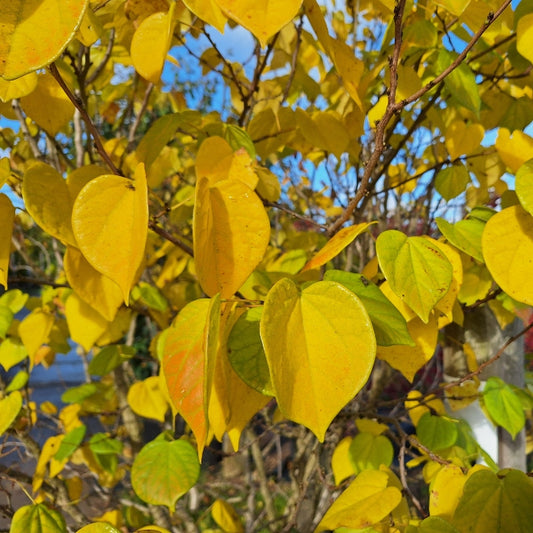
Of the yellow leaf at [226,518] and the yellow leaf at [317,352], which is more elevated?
the yellow leaf at [317,352]

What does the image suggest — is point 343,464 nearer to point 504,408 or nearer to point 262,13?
point 504,408

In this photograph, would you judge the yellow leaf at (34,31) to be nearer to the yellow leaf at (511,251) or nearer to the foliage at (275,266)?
the foliage at (275,266)

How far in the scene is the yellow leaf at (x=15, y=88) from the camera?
1.08ft

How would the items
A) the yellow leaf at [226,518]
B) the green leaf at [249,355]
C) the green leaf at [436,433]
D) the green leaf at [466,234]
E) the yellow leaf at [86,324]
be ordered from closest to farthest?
the green leaf at [249,355], the green leaf at [466,234], the yellow leaf at [86,324], the green leaf at [436,433], the yellow leaf at [226,518]

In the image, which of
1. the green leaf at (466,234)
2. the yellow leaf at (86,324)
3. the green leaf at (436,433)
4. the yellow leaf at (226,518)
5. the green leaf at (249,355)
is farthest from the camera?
the yellow leaf at (226,518)

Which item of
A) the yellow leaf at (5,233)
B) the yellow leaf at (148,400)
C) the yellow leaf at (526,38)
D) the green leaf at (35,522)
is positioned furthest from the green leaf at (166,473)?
the yellow leaf at (526,38)

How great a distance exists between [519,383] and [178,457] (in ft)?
2.87

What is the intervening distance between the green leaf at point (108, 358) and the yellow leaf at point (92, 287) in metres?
0.41

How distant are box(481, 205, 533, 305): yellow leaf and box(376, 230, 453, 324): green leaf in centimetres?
4

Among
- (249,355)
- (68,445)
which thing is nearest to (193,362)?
(249,355)

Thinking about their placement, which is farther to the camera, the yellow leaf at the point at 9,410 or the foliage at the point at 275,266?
the yellow leaf at the point at 9,410

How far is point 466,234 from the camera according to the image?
50cm

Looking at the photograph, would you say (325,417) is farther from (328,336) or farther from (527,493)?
(527,493)

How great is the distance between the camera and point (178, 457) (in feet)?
1.99
